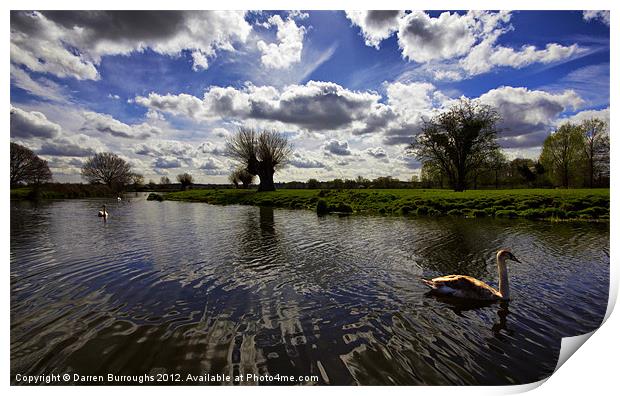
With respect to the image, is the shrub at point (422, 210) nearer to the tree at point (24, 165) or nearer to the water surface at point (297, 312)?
the water surface at point (297, 312)

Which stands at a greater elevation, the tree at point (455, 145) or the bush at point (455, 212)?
the tree at point (455, 145)

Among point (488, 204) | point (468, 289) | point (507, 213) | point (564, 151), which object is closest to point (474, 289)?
point (468, 289)


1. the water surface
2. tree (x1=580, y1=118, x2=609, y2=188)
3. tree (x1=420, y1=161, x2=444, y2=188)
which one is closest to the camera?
the water surface

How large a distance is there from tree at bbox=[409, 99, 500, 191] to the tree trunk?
23.4m

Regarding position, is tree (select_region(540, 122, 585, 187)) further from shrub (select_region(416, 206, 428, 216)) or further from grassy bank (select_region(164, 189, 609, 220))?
shrub (select_region(416, 206, 428, 216))

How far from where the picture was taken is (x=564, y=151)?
12.3m

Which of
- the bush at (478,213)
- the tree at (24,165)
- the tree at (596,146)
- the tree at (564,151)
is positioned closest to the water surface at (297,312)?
the tree at (24,165)

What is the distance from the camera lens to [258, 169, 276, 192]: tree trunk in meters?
41.9

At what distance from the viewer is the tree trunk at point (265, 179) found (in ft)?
137

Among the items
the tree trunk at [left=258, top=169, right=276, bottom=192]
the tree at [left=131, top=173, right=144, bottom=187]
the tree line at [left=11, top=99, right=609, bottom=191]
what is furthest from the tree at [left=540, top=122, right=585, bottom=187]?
the tree trunk at [left=258, top=169, right=276, bottom=192]

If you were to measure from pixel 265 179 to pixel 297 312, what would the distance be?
38.0m

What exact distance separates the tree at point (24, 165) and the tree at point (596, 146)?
13204 millimetres
